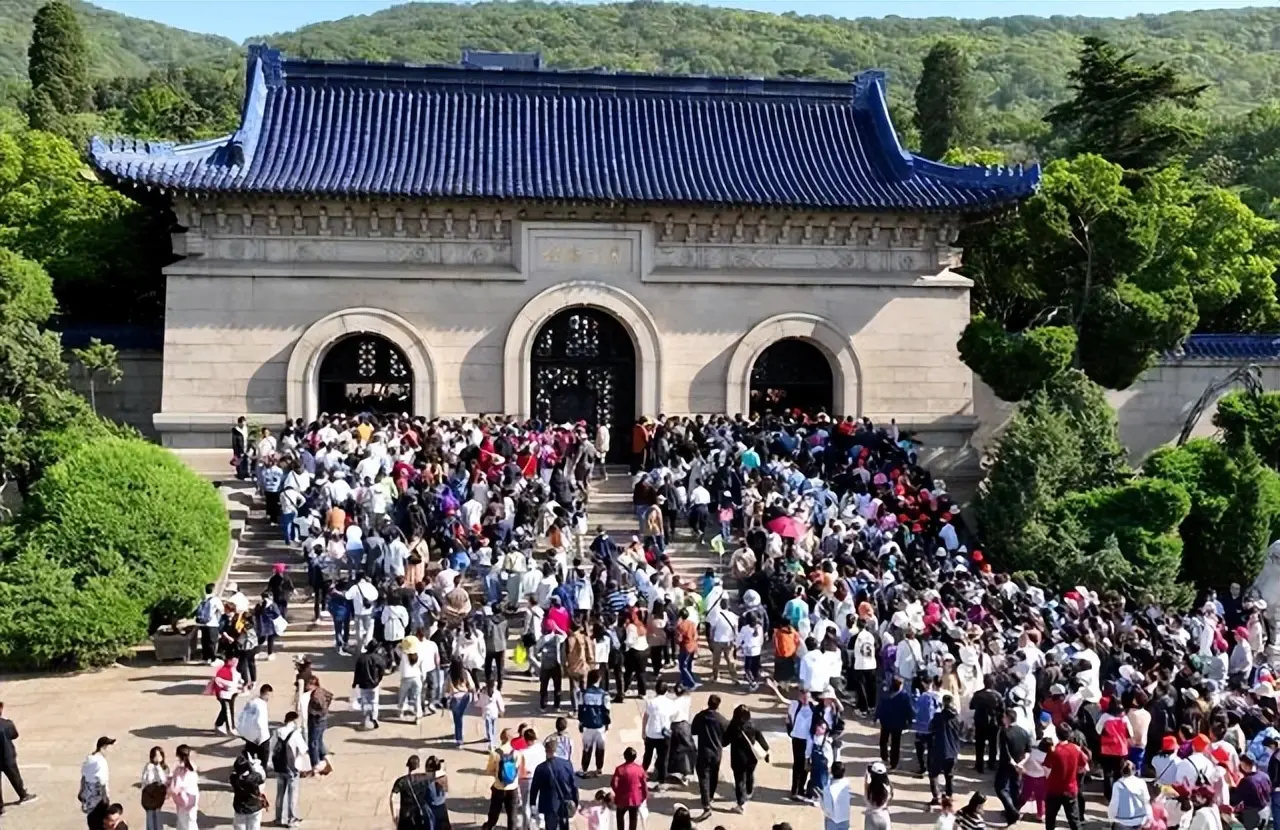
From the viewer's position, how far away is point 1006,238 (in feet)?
106

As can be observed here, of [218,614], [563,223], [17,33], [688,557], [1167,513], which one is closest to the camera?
[218,614]

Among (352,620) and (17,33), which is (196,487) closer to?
(352,620)

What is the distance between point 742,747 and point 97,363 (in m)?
19.9

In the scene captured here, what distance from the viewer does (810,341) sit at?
30.6 meters

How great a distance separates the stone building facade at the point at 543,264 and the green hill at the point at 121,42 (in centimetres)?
10682

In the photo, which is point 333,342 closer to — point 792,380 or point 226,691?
point 792,380

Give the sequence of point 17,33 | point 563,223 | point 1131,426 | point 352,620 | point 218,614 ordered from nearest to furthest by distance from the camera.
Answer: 1. point 218,614
2. point 352,620
3. point 563,223
4. point 1131,426
5. point 17,33

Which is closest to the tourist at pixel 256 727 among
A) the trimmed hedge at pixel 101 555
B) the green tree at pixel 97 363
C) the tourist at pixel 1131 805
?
the trimmed hedge at pixel 101 555

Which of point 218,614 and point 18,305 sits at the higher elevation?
point 18,305

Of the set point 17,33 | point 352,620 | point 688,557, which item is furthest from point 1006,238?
point 17,33

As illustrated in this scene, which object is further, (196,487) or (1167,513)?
(1167,513)

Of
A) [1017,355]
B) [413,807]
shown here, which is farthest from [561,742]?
[1017,355]

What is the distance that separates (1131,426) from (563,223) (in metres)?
14.8

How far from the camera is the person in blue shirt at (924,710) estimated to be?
1530 centimetres
